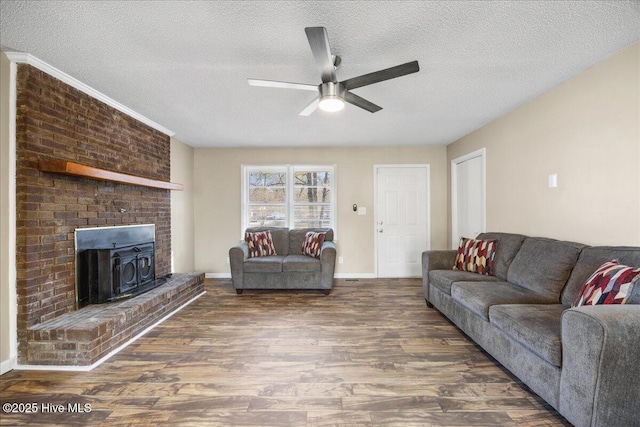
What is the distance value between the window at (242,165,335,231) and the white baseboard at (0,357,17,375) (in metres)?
3.14

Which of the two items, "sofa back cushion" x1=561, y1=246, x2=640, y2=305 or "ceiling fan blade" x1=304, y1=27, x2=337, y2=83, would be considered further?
"sofa back cushion" x1=561, y1=246, x2=640, y2=305

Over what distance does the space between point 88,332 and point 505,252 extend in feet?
12.3

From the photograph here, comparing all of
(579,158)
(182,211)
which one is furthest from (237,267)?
(579,158)

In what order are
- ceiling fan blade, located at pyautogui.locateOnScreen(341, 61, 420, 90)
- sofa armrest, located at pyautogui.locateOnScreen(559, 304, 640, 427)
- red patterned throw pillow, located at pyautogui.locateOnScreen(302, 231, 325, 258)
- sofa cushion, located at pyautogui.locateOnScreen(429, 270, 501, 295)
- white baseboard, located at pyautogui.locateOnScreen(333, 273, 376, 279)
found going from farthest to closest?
white baseboard, located at pyautogui.locateOnScreen(333, 273, 376, 279), red patterned throw pillow, located at pyautogui.locateOnScreen(302, 231, 325, 258), sofa cushion, located at pyautogui.locateOnScreen(429, 270, 501, 295), ceiling fan blade, located at pyautogui.locateOnScreen(341, 61, 420, 90), sofa armrest, located at pyautogui.locateOnScreen(559, 304, 640, 427)

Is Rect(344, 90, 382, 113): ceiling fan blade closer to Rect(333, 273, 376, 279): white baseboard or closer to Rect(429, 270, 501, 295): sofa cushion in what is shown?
Rect(429, 270, 501, 295): sofa cushion

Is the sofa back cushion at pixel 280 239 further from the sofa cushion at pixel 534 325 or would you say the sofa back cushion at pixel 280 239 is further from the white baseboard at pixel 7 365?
the sofa cushion at pixel 534 325

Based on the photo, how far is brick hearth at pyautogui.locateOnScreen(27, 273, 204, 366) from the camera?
2084mm

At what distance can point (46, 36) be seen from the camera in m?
1.82

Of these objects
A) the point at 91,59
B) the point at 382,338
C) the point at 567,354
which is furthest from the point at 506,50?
the point at 91,59

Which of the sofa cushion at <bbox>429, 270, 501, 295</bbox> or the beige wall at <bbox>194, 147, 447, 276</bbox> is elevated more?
the beige wall at <bbox>194, 147, 447, 276</bbox>

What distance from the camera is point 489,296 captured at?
7.31 feet

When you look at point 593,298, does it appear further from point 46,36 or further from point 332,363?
point 46,36

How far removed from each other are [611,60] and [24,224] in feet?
14.9

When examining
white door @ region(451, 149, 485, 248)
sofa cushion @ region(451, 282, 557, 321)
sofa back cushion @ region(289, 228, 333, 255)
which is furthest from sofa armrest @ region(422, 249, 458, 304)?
sofa back cushion @ region(289, 228, 333, 255)
